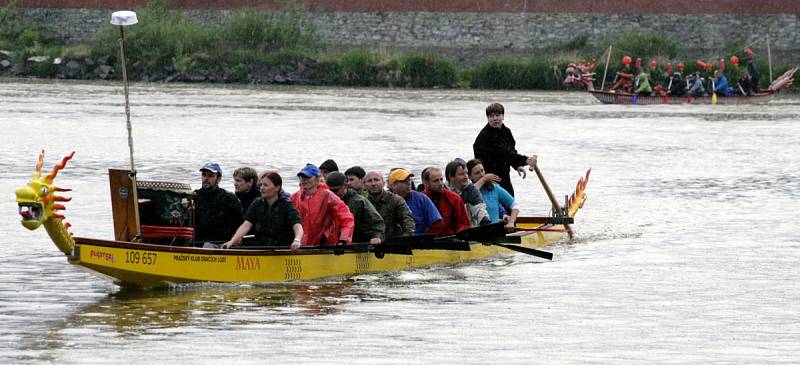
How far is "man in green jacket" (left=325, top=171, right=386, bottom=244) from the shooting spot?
15.3 metres

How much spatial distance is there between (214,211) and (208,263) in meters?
0.99

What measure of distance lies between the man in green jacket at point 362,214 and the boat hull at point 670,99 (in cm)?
4125

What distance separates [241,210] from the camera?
14.9 meters

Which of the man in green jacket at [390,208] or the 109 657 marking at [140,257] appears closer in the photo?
the 109 657 marking at [140,257]

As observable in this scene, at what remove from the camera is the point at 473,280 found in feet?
52.9

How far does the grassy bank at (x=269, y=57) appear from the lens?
67.4m

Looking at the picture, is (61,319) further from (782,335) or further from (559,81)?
(559,81)

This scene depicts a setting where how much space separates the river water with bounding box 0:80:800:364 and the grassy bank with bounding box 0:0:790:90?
27.4m

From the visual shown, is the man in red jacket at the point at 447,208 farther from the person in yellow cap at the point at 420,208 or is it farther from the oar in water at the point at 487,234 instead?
the oar in water at the point at 487,234

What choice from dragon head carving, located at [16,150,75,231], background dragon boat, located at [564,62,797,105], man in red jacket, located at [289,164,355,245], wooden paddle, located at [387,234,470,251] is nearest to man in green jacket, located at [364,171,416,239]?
wooden paddle, located at [387,234,470,251]

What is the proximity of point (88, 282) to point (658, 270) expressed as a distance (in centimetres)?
602

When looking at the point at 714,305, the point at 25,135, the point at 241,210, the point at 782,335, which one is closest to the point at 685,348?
the point at 782,335

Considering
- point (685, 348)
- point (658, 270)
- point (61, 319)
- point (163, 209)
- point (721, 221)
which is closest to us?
point (685, 348)

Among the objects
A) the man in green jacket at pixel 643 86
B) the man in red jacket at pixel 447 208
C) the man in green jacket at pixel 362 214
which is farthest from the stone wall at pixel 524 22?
the man in green jacket at pixel 362 214
